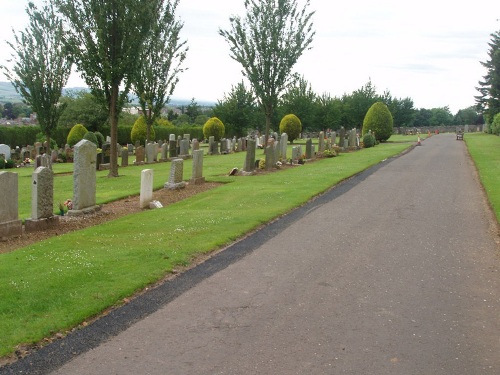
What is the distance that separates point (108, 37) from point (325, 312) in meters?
17.3

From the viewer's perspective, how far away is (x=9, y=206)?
11.2 meters

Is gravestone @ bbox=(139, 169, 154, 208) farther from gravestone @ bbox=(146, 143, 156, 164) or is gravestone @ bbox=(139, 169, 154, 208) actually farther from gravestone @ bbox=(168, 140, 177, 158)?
gravestone @ bbox=(168, 140, 177, 158)

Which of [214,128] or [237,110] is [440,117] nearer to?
[237,110]

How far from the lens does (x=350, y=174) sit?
852 inches

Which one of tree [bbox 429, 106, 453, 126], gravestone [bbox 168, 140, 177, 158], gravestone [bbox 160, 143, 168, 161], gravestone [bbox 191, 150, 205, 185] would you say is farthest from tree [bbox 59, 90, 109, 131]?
tree [bbox 429, 106, 453, 126]

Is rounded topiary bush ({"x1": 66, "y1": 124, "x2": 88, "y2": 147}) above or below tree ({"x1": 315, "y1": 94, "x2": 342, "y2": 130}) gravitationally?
below

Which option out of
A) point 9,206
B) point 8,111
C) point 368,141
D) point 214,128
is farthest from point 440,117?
point 9,206

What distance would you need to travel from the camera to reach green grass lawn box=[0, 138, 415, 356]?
641 centimetres

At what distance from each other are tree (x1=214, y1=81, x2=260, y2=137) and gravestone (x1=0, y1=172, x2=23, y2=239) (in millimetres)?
46588

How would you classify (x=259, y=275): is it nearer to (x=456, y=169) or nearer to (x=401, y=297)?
(x=401, y=297)

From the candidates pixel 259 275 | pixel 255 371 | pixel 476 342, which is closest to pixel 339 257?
pixel 259 275

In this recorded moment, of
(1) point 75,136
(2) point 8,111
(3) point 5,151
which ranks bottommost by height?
(3) point 5,151

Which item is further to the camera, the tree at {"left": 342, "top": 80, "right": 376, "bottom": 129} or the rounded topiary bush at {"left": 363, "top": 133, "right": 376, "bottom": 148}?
the tree at {"left": 342, "top": 80, "right": 376, "bottom": 129}

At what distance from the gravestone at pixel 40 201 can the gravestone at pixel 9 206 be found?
410 millimetres
